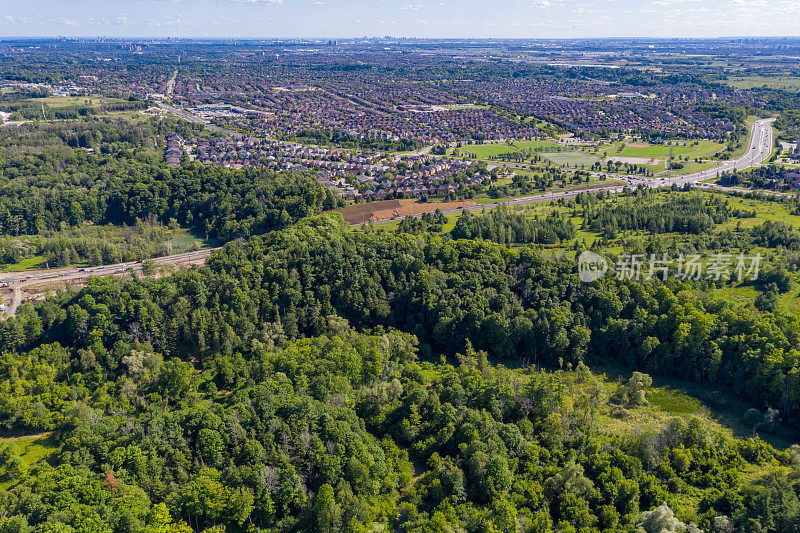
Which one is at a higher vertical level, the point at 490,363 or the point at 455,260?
the point at 455,260

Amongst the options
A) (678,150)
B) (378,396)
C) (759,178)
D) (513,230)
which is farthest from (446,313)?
(678,150)

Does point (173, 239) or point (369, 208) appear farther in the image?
point (369, 208)

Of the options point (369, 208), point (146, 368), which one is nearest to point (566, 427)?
point (146, 368)

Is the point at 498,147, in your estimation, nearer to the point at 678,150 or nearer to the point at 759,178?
the point at 678,150

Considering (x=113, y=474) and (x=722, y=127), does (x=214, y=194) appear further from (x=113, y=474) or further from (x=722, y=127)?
(x=722, y=127)

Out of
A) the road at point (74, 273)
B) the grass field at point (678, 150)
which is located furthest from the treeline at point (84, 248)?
the grass field at point (678, 150)

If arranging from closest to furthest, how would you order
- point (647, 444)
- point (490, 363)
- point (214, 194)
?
1. point (647, 444)
2. point (490, 363)
3. point (214, 194)

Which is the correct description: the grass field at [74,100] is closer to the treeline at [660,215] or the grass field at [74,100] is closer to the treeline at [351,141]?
the treeline at [351,141]

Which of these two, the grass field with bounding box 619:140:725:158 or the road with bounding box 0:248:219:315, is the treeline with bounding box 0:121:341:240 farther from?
the grass field with bounding box 619:140:725:158
